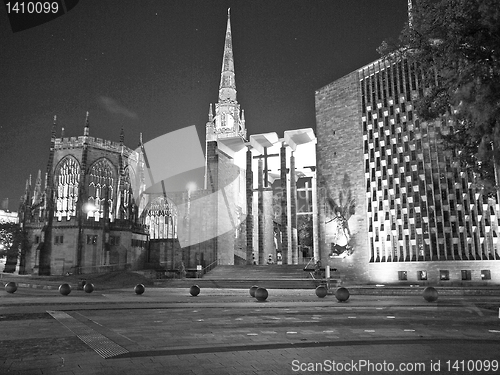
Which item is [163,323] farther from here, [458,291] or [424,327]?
[458,291]

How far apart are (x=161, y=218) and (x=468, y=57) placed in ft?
178

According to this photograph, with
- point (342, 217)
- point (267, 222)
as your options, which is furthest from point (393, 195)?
point (267, 222)

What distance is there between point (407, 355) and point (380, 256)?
27.5m

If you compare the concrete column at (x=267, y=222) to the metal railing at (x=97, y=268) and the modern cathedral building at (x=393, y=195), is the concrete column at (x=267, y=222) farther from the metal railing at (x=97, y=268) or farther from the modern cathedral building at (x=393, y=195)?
the metal railing at (x=97, y=268)

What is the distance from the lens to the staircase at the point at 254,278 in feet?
107

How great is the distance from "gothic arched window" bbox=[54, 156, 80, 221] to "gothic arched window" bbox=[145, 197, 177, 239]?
13.2 meters

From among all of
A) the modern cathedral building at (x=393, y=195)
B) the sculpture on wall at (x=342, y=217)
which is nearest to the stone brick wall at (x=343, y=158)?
the modern cathedral building at (x=393, y=195)

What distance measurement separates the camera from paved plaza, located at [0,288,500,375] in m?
6.46

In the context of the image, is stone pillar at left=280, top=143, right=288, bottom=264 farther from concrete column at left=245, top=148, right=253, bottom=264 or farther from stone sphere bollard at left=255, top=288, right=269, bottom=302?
stone sphere bollard at left=255, top=288, right=269, bottom=302

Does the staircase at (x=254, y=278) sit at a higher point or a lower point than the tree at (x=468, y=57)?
lower

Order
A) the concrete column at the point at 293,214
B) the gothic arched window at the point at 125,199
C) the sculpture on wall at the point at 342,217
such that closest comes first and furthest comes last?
the sculpture on wall at the point at 342,217 < the concrete column at the point at 293,214 < the gothic arched window at the point at 125,199

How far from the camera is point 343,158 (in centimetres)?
3688

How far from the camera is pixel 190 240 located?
49.4 meters

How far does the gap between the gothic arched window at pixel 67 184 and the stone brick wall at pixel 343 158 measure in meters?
30.3
